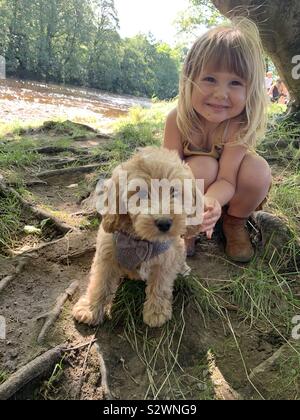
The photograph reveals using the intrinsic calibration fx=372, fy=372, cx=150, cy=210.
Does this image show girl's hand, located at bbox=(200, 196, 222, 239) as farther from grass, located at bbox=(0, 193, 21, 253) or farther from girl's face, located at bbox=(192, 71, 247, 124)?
grass, located at bbox=(0, 193, 21, 253)

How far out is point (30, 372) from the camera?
2.28 meters

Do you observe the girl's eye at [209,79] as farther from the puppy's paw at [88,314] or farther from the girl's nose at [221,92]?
the puppy's paw at [88,314]

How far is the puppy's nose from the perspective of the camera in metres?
2.36

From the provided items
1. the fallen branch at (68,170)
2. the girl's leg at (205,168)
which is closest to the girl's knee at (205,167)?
the girl's leg at (205,168)

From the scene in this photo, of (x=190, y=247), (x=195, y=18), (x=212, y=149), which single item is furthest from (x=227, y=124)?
(x=195, y=18)

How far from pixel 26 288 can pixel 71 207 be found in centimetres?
155

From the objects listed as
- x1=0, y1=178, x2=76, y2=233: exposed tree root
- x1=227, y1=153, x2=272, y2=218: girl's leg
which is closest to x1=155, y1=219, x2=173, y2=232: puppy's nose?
x1=227, y1=153, x2=272, y2=218: girl's leg

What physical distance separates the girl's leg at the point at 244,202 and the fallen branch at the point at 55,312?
1542 millimetres

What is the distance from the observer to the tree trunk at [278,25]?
5.38 m

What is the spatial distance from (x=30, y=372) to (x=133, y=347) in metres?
0.71

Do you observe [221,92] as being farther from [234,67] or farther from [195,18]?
[195,18]

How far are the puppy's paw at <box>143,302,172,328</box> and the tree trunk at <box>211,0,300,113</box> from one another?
4322mm

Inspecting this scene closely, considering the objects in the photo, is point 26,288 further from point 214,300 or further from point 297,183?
point 297,183

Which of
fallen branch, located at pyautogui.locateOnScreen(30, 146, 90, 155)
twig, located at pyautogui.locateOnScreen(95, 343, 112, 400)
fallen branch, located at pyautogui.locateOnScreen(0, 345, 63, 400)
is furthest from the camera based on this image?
fallen branch, located at pyautogui.locateOnScreen(30, 146, 90, 155)
